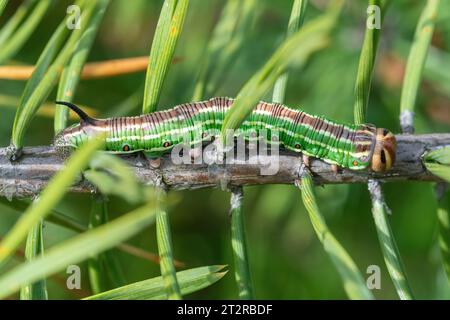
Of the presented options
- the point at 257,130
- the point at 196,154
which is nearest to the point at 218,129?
the point at 257,130

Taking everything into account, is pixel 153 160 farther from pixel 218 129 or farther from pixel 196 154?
pixel 218 129

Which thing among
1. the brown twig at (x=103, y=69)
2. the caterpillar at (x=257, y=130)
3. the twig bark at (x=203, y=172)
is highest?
the brown twig at (x=103, y=69)

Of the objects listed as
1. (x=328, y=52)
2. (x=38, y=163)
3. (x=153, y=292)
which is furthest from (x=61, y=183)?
(x=328, y=52)

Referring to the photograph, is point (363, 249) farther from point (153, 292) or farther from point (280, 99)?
point (153, 292)

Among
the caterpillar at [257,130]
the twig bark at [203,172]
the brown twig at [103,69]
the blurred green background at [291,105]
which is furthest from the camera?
the blurred green background at [291,105]

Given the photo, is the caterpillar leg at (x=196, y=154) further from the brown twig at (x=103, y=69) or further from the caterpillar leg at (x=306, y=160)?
the brown twig at (x=103, y=69)

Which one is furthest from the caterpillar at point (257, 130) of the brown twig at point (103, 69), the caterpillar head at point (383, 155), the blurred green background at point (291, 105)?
the blurred green background at point (291, 105)
